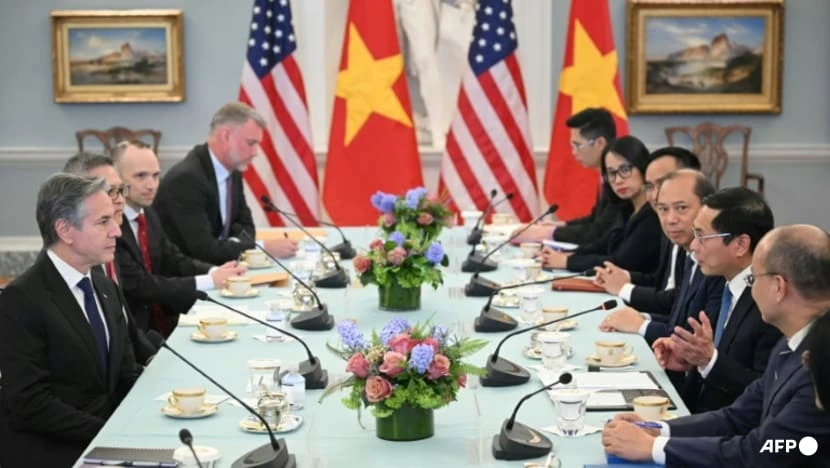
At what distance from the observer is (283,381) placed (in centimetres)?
342

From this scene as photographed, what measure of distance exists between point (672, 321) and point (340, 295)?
4.68 ft

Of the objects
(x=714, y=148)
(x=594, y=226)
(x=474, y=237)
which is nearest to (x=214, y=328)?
(x=474, y=237)

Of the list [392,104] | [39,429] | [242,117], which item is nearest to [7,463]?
[39,429]

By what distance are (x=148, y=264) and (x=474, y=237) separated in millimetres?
1798

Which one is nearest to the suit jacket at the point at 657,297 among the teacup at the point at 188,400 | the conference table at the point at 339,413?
the conference table at the point at 339,413

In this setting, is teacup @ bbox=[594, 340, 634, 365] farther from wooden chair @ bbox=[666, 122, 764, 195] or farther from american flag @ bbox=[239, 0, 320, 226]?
wooden chair @ bbox=[666, 122, 764, 195]

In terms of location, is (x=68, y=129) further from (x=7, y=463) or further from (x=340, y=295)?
(x=7, y=463)

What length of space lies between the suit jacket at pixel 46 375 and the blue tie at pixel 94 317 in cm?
5

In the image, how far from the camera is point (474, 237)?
21.7ft

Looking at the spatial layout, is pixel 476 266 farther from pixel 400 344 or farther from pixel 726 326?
pixel 400 344

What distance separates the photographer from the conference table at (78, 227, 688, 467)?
303 centimetres

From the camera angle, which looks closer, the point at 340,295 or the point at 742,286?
the point at 742,286

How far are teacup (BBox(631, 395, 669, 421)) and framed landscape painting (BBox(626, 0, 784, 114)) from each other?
605 cm

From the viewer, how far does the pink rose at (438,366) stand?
3.00 m
